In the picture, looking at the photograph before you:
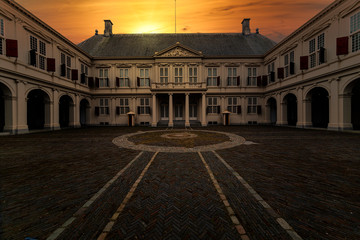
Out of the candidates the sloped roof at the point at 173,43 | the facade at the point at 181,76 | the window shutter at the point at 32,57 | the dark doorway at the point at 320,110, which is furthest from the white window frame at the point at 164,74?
the dark doorway at the point at 320,110

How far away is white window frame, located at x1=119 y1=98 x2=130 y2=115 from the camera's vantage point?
23878mm

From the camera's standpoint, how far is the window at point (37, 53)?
542 inches

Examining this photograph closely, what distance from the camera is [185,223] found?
2264 mm

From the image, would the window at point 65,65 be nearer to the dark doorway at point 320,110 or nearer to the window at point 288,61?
the window at point 288,61

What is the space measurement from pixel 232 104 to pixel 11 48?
25.4m

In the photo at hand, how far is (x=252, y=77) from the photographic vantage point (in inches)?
938

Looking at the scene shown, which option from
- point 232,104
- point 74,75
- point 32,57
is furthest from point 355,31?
point 74,75

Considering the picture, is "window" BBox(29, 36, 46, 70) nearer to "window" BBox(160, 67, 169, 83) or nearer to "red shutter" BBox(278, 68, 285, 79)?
"window" BBox(160, 67, 169, 83)

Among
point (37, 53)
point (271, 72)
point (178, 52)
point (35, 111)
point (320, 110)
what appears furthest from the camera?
point (178, 52)

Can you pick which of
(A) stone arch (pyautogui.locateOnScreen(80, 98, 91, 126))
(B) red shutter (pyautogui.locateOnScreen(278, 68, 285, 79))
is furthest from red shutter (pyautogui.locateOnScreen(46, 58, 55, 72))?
(B) red shutter (pyautogui.locateOnScreen(278, 68, 285, 79))

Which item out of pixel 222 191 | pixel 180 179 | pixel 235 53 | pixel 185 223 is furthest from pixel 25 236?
pixel 235 53

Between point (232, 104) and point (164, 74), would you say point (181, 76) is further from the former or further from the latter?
point (232, 104)

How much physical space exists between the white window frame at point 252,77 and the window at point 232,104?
339cm

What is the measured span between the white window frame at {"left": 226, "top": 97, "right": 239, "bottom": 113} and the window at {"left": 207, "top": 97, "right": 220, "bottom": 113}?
1802 mm
